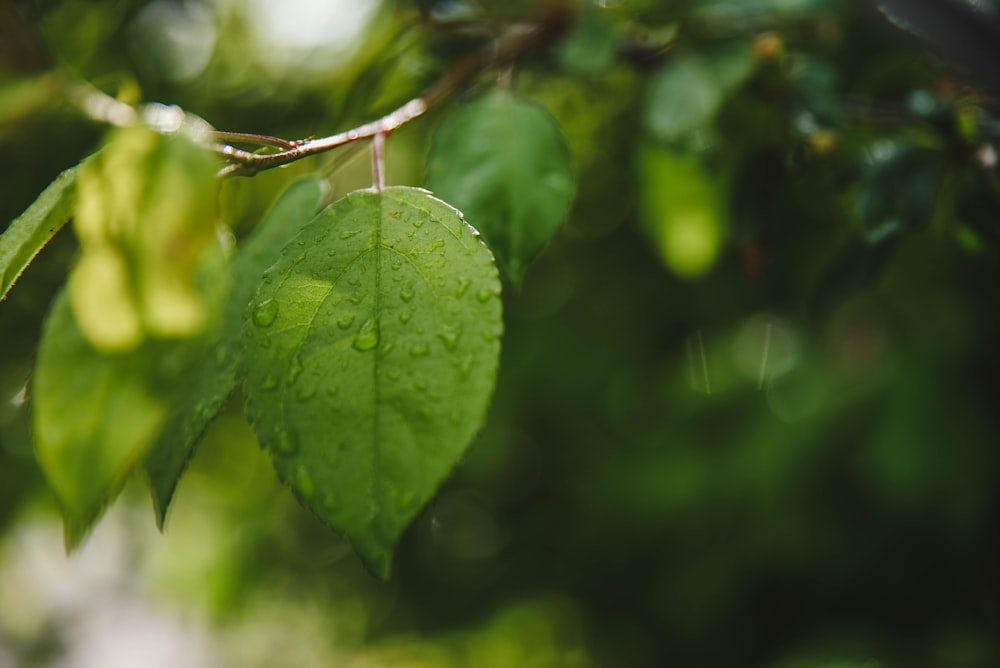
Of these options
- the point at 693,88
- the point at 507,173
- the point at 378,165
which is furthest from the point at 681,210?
the point at 378,165

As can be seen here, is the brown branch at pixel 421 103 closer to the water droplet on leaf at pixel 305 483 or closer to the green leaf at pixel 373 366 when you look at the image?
→ the green leaf at pixel 373 366

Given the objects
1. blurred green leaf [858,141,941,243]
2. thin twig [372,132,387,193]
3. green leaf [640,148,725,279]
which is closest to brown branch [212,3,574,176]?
thin twig [372,132,387,193]

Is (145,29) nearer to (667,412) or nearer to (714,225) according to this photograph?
(714,225)

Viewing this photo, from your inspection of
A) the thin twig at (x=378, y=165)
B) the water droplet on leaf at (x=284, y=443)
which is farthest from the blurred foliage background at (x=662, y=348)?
the water droplet on leaf at (x=284, y=443)

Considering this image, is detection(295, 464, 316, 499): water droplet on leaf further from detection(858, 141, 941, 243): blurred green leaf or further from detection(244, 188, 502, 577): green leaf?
detection(858, 141, 941, 243): blurred green leaf

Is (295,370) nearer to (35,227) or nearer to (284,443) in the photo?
(284,443)
